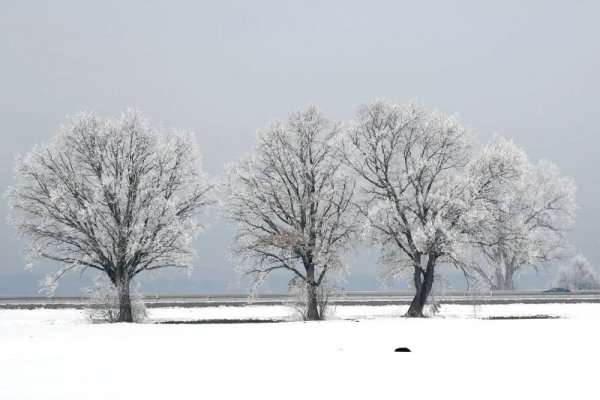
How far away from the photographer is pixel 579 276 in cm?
7888

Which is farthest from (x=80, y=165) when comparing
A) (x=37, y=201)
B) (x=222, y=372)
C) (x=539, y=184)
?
(x=539, y=184)

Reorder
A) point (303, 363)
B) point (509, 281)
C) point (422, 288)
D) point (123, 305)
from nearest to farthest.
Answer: point (303, 363), point (123, 305), point (422, 288), point (509, 281)

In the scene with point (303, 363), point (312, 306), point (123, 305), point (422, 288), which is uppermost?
point (422, 288)

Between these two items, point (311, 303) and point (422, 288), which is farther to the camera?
point (422, 288)

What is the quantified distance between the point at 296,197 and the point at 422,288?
9668 millimetres

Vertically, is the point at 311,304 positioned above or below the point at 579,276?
below

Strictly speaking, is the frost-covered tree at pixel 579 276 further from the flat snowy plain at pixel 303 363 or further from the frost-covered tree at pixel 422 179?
the flat snowy plain at pixel 303 363

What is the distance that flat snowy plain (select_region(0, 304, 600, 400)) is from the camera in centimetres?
1288

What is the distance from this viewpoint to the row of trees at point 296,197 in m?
38.4

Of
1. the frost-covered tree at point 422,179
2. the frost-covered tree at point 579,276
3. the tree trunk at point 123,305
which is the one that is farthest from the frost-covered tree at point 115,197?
the frost-covered tree at point 579,276

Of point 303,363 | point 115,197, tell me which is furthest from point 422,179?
point 303,363

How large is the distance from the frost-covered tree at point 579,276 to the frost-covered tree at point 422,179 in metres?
41.1

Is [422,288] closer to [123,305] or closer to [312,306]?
[312,306]

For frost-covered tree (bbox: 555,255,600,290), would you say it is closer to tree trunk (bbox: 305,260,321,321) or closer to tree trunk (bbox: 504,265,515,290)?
tree trunk (bbox: 504,265,515,290)
